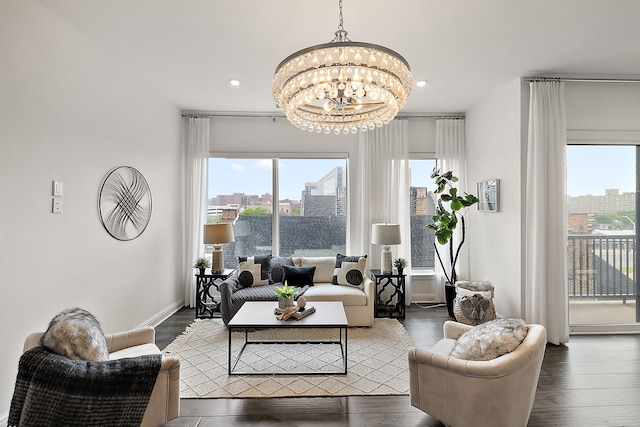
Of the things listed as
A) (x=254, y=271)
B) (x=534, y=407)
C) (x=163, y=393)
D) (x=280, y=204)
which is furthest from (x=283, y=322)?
(x=280, y=204)

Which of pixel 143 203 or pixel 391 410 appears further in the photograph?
pixel 143 203

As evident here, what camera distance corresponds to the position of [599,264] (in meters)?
3.79

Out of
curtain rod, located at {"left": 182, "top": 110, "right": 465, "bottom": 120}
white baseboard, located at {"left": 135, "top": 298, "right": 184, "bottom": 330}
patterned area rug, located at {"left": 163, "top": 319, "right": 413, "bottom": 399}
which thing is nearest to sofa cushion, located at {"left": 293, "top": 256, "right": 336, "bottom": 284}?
patterned area rug, located at {"left": 163, "top": 319, "right": 413, "bottom": 399}

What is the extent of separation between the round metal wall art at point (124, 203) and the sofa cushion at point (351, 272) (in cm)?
247

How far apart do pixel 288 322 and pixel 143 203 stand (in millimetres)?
2275

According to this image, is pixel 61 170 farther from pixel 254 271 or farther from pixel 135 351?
pixel 254 271

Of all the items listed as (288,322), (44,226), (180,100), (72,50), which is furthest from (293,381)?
(180,100)

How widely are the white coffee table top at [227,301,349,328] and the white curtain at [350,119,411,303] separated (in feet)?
5.83

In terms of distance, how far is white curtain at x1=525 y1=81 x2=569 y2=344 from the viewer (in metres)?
3.42

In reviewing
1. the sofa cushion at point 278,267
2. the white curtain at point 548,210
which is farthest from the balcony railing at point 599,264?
the sofa cushion at point 278,267

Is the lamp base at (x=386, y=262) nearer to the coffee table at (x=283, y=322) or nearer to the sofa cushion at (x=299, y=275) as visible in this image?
the sofa cushion at (x=299, y=275)

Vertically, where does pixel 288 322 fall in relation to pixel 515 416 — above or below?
above

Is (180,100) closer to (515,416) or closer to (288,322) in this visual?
(288,322)

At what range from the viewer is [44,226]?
94.7 inches
